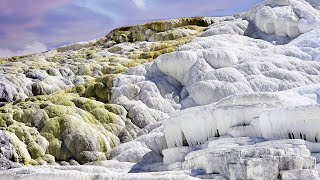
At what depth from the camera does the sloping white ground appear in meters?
17.6

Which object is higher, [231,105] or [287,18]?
[287,18]

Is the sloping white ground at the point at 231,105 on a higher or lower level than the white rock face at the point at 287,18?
lower

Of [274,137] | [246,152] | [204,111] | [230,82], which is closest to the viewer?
[246,152]

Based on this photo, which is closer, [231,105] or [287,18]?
[231,105]

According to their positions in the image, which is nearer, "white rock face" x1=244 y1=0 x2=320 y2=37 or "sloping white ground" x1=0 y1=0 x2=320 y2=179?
"sloping white ground" x1=0 y1=0 x2=320 y2=179

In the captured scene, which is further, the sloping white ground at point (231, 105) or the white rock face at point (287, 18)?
the white rock face at point (287, 18)

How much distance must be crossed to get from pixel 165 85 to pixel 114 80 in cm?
328

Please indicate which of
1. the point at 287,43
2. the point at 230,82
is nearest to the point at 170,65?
the point at 230,82

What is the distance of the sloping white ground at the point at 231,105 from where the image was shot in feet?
57.8

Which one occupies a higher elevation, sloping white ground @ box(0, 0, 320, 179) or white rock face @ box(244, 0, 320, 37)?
white rock face @ box(244, 0, 320, 37)

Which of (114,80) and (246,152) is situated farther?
(114,80)

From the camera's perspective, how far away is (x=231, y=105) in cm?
2311

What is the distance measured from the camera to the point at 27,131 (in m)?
30.6

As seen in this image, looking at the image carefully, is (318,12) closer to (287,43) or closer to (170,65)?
(287,43)
